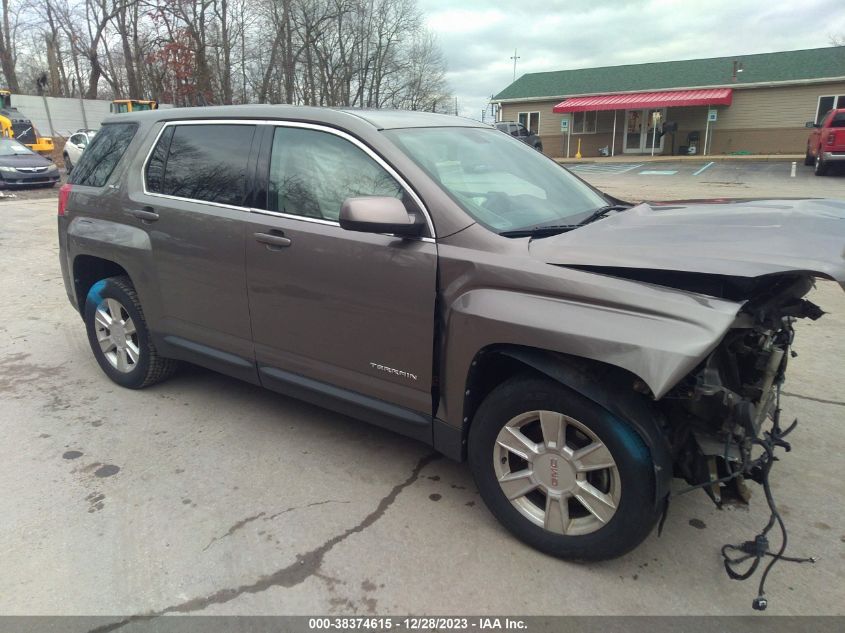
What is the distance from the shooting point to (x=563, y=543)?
2.55 metres

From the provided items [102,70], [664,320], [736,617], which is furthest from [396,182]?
[102,70]

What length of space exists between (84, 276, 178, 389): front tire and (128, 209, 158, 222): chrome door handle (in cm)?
56

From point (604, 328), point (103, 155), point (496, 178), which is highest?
point (103, 155)

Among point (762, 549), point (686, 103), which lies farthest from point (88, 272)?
point (686, 103)

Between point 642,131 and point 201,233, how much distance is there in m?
33.8

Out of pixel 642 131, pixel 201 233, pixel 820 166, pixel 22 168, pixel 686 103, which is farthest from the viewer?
pixel 642 131

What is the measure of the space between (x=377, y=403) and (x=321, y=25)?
38.8 m

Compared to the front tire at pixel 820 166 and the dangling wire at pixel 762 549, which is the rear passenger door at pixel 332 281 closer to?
the dangling wire at pixel 762 549

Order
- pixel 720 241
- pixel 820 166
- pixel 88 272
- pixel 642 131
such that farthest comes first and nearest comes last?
1. pixel 642 131
2. pixel 820 166
3. pixel 88 272
4. pixel 720 241

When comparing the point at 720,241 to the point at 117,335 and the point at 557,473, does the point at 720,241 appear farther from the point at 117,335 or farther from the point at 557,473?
the point at 117,335

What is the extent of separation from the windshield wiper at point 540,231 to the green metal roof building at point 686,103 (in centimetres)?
3086

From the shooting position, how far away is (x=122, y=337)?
4.36m

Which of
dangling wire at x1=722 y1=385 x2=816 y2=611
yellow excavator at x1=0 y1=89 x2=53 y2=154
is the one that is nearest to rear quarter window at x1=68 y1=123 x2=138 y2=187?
dangling wire at x1=722 y1=385 x2=816 y2=611

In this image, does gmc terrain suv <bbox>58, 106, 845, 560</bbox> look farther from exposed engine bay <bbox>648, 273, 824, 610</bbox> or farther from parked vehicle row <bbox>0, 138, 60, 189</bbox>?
parked vehicle row <bbox>0, 138, 60, 189</bbox>
